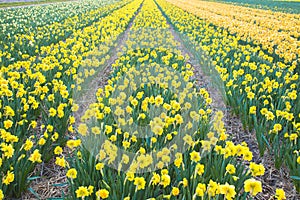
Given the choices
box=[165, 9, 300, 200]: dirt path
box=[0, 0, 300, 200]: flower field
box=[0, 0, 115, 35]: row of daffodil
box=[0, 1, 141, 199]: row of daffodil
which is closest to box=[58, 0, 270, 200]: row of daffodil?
box=[0, 0, 300, 200]: flower field

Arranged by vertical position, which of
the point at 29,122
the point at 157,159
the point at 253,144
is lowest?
the point at 253,144

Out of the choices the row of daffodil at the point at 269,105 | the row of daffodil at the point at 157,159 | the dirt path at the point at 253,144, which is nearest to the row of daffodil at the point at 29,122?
the row of daffodil at the point at 157,159

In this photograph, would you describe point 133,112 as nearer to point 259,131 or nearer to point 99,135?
point 99,135

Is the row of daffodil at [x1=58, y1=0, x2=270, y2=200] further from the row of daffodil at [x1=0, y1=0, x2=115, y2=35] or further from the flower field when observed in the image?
the row of daffodil at [x1=0, y1=0, x2=115, y2=35]

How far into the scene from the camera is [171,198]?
95.3 inches

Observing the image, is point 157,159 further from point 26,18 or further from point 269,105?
point 26,18

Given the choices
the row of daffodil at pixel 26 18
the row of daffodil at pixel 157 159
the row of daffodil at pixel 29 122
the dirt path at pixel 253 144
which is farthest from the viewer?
the row of daffodil at pixel 26 18

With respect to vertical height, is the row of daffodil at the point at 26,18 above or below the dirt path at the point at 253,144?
above

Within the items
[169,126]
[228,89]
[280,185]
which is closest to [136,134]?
[169,126]

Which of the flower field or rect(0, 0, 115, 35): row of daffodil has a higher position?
rect(0, 0, 115, 35): row of daffodil

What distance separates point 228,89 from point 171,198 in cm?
316

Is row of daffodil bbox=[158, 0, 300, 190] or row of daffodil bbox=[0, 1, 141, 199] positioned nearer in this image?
row of daffodil bbox=[0, 1, 141, 199]

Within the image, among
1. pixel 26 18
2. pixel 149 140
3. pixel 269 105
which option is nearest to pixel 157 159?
pixel 149 140

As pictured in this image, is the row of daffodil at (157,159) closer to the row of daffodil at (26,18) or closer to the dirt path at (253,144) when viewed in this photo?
the dirt path at (253,144)
